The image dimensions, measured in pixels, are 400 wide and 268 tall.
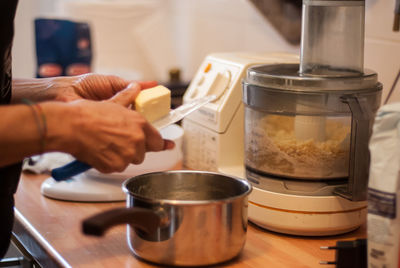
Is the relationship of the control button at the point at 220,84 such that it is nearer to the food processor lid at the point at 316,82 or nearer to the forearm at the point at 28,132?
the food processor lid at the point at 316,82

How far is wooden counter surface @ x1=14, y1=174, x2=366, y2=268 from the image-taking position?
889 mm

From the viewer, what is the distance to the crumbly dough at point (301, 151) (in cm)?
96

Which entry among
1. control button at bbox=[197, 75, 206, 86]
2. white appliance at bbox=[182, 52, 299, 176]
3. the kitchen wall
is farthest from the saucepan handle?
the kitchen wall

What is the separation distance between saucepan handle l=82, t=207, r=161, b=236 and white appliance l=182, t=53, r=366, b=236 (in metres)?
0.25

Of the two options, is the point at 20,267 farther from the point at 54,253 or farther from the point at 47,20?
the point at 47,20

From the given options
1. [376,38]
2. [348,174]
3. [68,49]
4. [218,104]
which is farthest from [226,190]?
[68,49]

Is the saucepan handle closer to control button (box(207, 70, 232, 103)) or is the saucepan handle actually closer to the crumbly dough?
the crumbly dough

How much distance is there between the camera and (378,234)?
29.5 inches

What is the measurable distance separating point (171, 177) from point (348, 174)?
0.28m

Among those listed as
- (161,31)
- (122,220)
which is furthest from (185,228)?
(161,31)

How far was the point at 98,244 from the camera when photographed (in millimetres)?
951

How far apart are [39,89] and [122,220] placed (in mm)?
374

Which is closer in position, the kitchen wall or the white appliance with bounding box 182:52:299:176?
the white appliance with bounding box 182:52:299:176

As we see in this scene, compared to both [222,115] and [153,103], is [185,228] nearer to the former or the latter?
[153,103]
